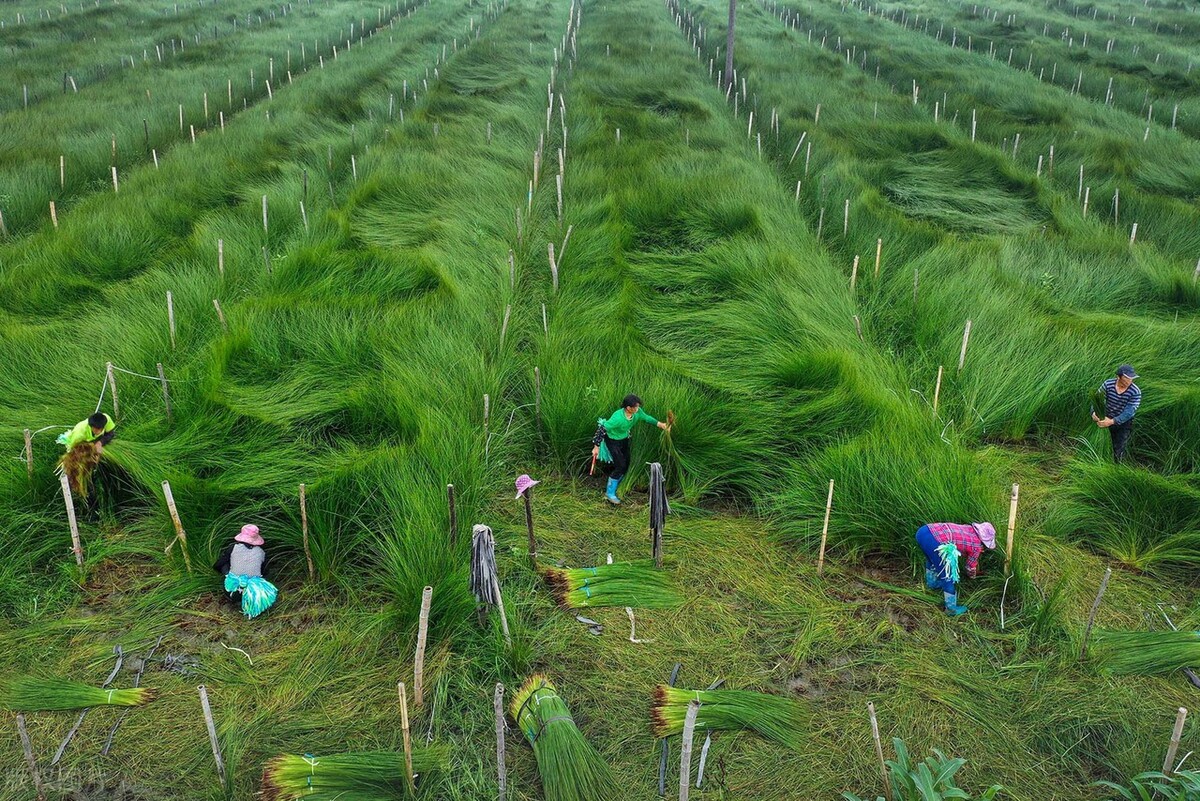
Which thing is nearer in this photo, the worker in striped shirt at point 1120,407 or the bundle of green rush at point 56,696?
the bundle of green rush at point 56,696

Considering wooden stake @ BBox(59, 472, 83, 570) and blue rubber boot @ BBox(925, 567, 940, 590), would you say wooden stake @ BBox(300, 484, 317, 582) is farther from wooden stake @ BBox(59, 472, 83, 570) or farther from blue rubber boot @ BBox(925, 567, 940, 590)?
blue rubber boot @ BBox(925, 567, 940, 590)

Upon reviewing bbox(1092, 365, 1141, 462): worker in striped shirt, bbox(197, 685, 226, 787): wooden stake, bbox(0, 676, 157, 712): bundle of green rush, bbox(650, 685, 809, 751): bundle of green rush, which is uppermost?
bbox(1092, 365, 1141, 462): worker in striped shirt

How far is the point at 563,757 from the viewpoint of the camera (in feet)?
8.69

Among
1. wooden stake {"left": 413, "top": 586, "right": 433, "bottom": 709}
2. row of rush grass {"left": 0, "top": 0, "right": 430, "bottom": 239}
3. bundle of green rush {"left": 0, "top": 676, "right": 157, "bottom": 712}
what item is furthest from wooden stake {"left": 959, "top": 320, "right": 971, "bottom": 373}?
row of rush grass {"left": 0, "top": 0, "right": 430, "bottom": 239}

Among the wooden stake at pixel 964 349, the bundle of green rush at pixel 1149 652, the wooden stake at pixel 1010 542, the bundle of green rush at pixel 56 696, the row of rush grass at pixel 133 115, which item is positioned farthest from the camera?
the row of rush grass at pixel 133 115

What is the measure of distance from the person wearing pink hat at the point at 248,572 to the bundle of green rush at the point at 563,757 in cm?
131

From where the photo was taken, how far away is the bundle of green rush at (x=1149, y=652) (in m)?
3.11

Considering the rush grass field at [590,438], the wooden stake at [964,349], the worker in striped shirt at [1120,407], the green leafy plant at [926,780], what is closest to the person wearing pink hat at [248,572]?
the rush grass field at [590,438]

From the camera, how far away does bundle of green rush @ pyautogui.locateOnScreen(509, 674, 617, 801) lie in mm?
2604

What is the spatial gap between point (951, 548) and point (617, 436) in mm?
1673

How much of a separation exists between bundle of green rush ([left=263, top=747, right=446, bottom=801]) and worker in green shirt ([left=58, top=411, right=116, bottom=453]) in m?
2.07

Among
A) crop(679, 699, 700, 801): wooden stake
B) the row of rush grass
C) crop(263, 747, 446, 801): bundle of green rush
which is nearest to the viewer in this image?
crop(679, 699, 700, 801): wooden stake

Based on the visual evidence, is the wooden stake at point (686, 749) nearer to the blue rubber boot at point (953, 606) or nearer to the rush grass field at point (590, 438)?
the rush grass field at point (590, 438)

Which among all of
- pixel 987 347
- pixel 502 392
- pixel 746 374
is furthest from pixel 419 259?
pixel 987 347
